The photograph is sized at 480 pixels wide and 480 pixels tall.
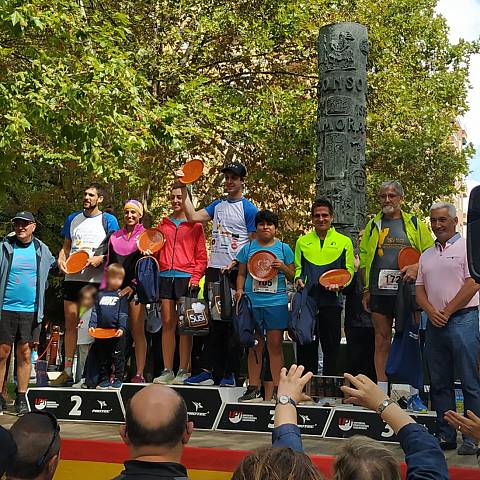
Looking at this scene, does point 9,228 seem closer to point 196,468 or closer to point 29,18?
point 29,18

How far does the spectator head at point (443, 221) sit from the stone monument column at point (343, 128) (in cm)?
269

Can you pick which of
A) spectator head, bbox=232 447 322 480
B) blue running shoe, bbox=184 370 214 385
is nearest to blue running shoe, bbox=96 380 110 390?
blue running shoe, bbox=184 370 214 385

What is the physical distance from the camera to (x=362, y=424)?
7.24 m

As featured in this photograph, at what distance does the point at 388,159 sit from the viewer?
22266 millimetres

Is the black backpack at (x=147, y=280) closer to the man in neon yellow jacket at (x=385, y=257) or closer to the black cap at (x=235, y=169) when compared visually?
the black cap at (x=235, y=169)

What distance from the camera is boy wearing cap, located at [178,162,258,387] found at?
829 centimetres


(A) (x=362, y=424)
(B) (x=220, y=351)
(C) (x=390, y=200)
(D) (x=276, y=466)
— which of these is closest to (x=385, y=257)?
(C) (x=390, y=200)

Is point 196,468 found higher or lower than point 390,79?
lower

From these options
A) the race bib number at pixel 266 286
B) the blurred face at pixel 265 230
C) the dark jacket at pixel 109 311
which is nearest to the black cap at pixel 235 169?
the blurred face at pixel 265 230

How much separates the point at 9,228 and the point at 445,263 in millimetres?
18774

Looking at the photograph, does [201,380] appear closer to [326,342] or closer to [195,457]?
[326,342]

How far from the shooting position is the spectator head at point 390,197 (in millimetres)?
7707

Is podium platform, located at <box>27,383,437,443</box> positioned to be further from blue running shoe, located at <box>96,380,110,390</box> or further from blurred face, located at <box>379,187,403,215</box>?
blurred face, located at <box>379,187,403,215</box>

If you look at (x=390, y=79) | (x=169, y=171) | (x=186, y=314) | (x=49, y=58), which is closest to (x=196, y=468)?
(x=186, y=314)
